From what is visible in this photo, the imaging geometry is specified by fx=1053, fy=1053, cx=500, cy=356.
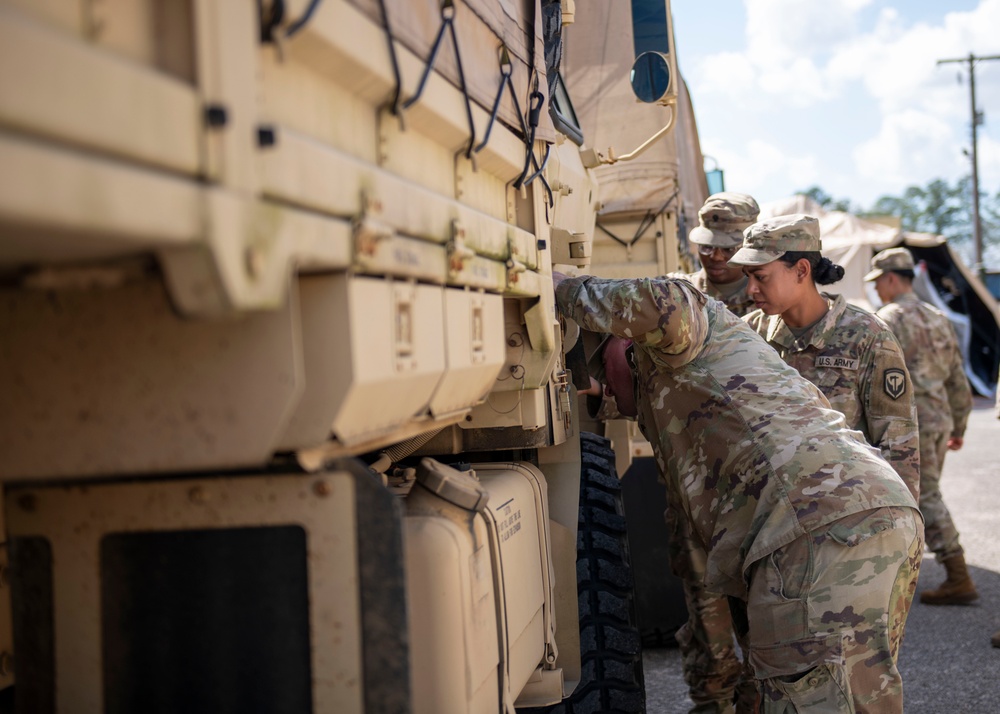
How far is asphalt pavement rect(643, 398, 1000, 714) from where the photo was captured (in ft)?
14.9

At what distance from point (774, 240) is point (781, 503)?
3.87ft

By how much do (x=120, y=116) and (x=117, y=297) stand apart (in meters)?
0.46

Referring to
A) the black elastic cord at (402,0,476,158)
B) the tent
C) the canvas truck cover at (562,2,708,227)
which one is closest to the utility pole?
the tent

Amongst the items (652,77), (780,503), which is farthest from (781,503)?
(652,77)

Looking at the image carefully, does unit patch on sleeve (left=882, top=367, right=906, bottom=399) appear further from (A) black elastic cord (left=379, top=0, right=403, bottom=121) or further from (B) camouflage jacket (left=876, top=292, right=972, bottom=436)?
(A) black elastic cord (left=379, top=0, right=403, bottom=121)

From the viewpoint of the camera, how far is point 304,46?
1597 mm

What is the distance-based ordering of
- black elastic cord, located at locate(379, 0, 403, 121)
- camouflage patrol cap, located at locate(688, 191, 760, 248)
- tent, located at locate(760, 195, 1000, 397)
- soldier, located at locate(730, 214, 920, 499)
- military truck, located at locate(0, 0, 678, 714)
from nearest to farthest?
military truck, located at locate(0, 0, 678, 714) < black elastic cord, located at locate(379, 0, 403, 121) < soldier, located at locate(730, 214, 920, 499) < camouflage patrol cap, located at locate(688, 191, 760, 248) < tent, located at locate(760, 195, 1000, 397)

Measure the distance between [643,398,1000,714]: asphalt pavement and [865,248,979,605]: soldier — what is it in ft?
1.23

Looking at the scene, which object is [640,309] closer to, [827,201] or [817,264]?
[817,264]

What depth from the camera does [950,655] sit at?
5172mm

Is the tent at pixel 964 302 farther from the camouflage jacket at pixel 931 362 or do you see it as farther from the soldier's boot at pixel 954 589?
the soldier's boot at pixel 954 589

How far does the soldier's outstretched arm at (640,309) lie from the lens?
301 centimetres

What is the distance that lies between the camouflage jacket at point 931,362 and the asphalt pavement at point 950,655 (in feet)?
3.35

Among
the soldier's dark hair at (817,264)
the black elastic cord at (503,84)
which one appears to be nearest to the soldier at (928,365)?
the soldier's dark hair at (817,264)
